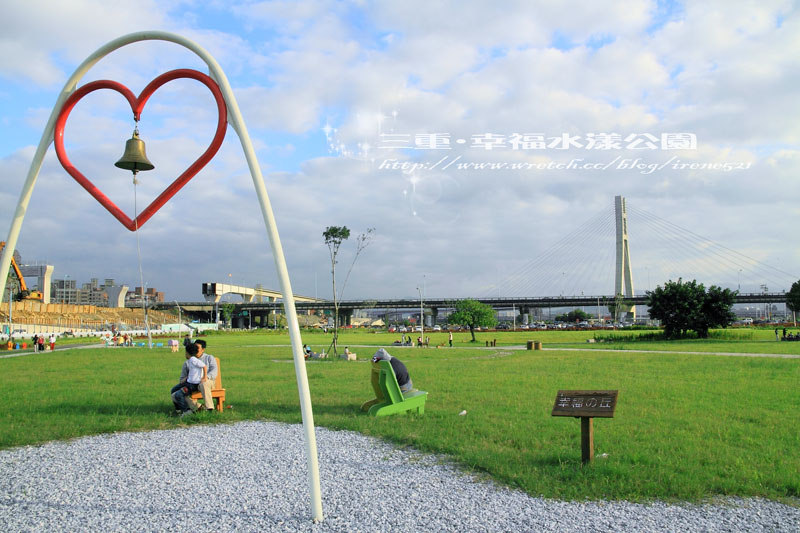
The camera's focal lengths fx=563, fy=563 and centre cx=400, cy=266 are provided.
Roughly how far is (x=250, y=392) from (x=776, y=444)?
9.82 m

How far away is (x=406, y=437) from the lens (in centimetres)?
775

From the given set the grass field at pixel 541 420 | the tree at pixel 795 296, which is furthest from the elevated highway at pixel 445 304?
the grass field at pixel 541 420

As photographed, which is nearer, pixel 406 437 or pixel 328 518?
pixel 328 518

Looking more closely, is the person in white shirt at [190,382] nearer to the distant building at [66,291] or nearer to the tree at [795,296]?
the tree at [795,296]

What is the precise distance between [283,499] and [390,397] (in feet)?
13.3

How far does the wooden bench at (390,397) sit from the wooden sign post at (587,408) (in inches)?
137

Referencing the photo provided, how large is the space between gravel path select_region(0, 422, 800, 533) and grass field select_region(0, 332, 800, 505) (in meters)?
0.44

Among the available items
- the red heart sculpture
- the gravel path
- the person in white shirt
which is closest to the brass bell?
the red heart sculpture

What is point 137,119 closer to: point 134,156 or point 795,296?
point 134,156

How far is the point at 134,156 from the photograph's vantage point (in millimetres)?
5547

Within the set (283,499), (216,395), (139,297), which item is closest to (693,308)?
(216,395)

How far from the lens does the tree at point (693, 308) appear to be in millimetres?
43812

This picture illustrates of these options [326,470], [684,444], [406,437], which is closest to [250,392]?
[406,437]

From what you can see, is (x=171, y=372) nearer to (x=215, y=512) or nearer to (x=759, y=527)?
(x=215, y=512)
